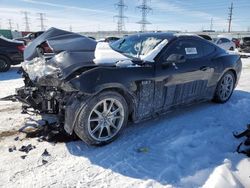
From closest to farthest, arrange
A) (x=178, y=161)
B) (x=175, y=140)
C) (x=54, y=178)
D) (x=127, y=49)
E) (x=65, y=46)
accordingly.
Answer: (x=54, y=178) → (x=178, y=161) → (x=175, y=140) → (x=65, y=46) → (x=127, y=49)

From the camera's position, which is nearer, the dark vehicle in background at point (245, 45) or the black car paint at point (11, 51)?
the black car paint at point (11, 51)

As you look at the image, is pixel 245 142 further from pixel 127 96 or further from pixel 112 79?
pixel 112 79

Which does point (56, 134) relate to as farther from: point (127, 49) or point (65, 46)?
point (127, 49)

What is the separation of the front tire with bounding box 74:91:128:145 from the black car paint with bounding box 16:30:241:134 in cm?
9

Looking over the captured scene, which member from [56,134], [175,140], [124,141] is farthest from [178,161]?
[56,134]

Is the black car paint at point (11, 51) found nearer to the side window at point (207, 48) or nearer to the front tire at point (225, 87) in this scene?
the side window at point (207, 48)

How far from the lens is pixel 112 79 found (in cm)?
353

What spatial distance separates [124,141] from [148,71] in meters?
1.11

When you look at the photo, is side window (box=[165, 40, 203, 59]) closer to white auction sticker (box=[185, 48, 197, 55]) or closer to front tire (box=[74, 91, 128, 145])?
white auction sticker (box=[185, 48, 197, 55])

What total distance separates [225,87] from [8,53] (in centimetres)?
796

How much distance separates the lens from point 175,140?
391 centimetres

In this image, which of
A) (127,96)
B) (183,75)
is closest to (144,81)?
(127,96)

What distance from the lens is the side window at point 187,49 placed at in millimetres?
4488

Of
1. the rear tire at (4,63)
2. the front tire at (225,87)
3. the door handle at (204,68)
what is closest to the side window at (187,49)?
the door handle at (204,68)
